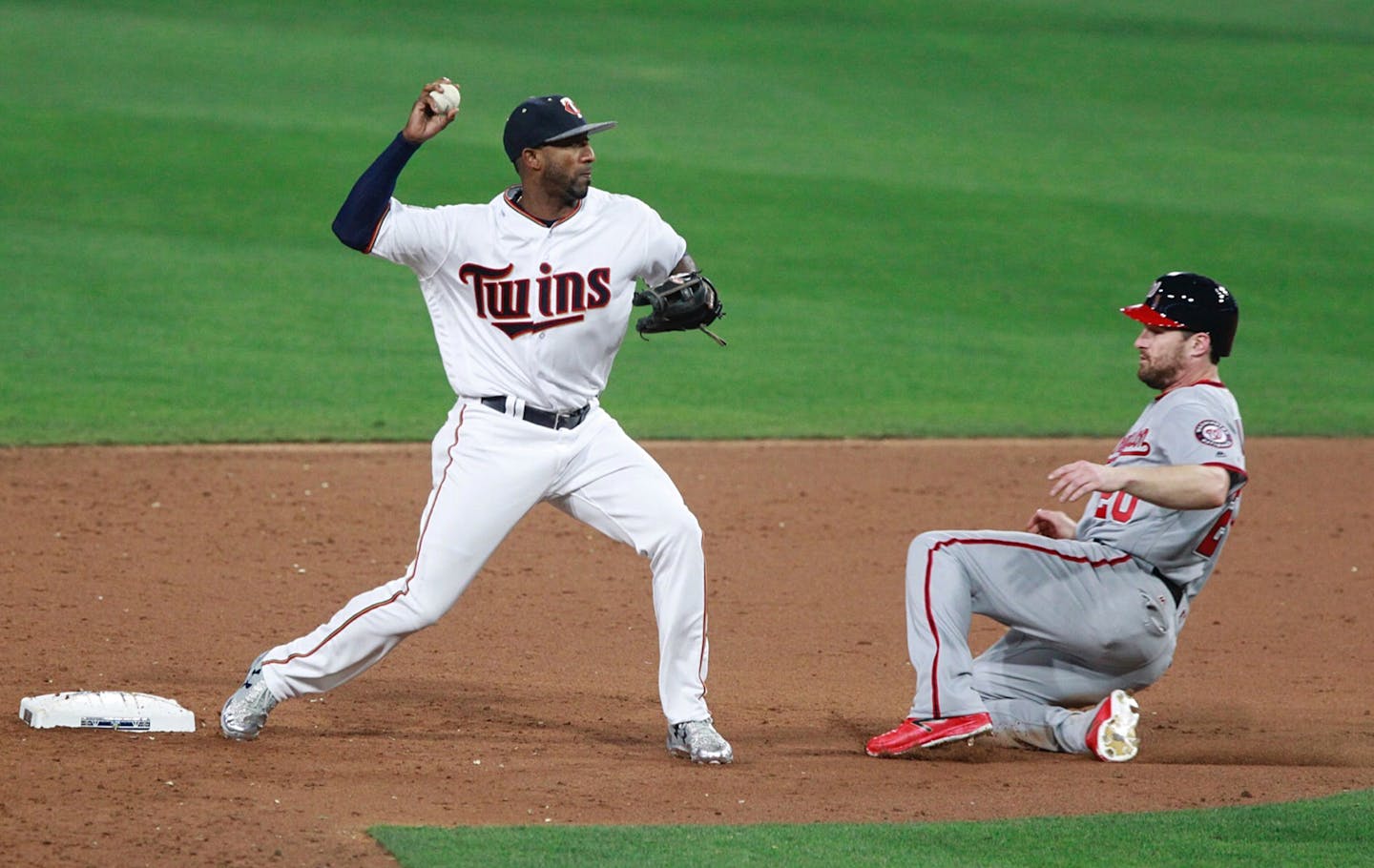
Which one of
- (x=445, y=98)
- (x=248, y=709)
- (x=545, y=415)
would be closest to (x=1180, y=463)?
(x=545, y=415)

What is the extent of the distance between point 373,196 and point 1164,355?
2.47 meters

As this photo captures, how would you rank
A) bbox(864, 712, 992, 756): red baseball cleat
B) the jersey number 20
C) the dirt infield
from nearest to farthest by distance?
the dirt infield < bbox(864, 712, 992, 756): red baseball cleat < the jersey number 20

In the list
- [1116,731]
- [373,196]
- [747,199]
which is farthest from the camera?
[747,199]

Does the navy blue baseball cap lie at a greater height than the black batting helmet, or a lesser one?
greater

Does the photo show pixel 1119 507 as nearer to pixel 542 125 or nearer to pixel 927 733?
pixel 927 733

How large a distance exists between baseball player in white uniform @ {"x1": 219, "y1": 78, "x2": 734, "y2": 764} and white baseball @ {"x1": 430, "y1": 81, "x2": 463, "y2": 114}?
17mm

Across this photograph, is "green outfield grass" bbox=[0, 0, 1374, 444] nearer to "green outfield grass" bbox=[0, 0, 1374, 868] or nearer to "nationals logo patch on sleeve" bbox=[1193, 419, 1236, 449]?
"green outfield grass" bbox=[0, 0, 1374, 868]

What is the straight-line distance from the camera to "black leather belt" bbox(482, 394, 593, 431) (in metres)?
5.44

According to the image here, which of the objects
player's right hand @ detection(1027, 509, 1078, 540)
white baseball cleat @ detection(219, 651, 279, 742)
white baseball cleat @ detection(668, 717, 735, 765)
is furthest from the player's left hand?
white baseball cleat @ detection(219, 651, 279, 742)

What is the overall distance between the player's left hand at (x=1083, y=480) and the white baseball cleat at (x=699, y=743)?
1277 millimetres

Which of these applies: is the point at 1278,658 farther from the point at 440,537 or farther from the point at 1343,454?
the point at 1343,454

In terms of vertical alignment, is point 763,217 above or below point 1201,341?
below

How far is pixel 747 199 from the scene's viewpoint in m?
17.8

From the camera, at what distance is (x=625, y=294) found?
5562 mm
